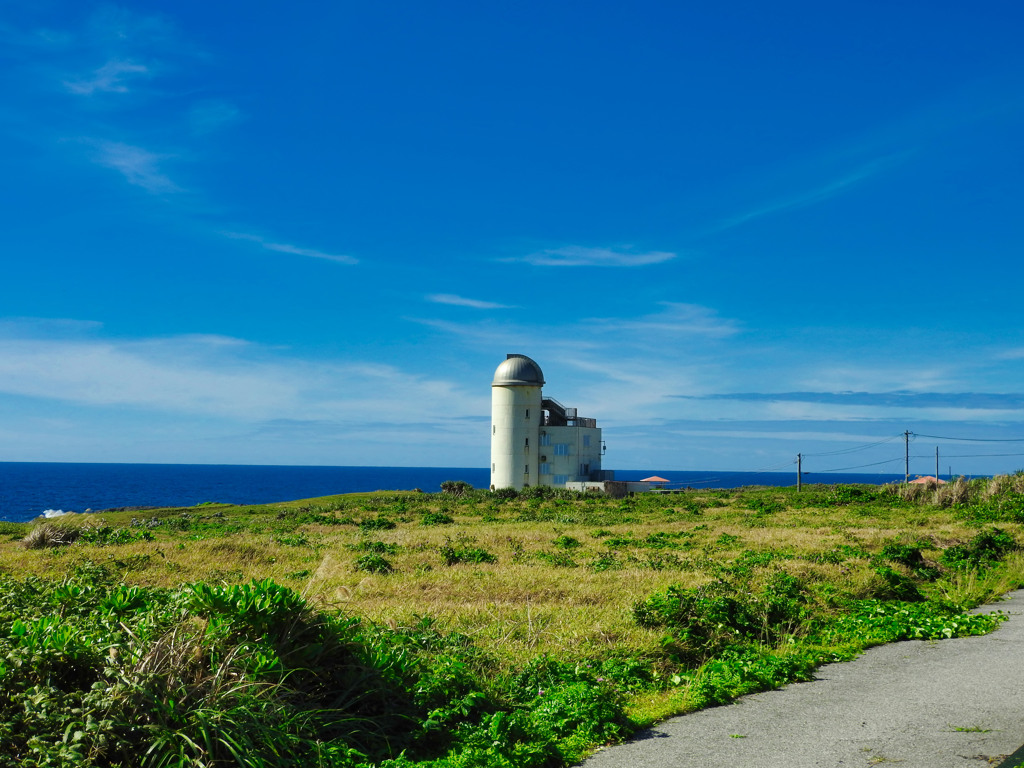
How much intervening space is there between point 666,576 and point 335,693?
9.98 metres

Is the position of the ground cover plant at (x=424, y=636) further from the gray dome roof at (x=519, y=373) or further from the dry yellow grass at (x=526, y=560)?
the gray dome roof at (x=519, y=373)

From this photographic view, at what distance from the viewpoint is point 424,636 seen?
9.76 meters

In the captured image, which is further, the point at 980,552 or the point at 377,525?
the point at 377,525

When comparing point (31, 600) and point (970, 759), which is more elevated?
point (31, 600)

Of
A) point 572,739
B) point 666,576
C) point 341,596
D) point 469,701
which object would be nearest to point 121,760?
point 469,701

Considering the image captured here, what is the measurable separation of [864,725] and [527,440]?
54976mm

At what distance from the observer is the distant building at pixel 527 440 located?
205 feet

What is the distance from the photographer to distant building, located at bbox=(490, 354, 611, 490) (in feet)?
205

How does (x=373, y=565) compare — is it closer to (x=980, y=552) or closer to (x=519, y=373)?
(x=980, y=552)

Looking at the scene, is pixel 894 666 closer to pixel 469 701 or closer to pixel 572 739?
pixel 572 739

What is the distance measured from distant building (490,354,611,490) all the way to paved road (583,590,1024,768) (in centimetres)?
5221

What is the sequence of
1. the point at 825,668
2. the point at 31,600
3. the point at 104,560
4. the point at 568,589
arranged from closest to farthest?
the point at 31,600, the point at 825,668, the point at 568,589, the point at 104,560

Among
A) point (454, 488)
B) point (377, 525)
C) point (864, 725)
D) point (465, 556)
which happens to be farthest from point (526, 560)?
point (454, 488)

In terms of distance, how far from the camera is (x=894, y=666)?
33.0 ft
